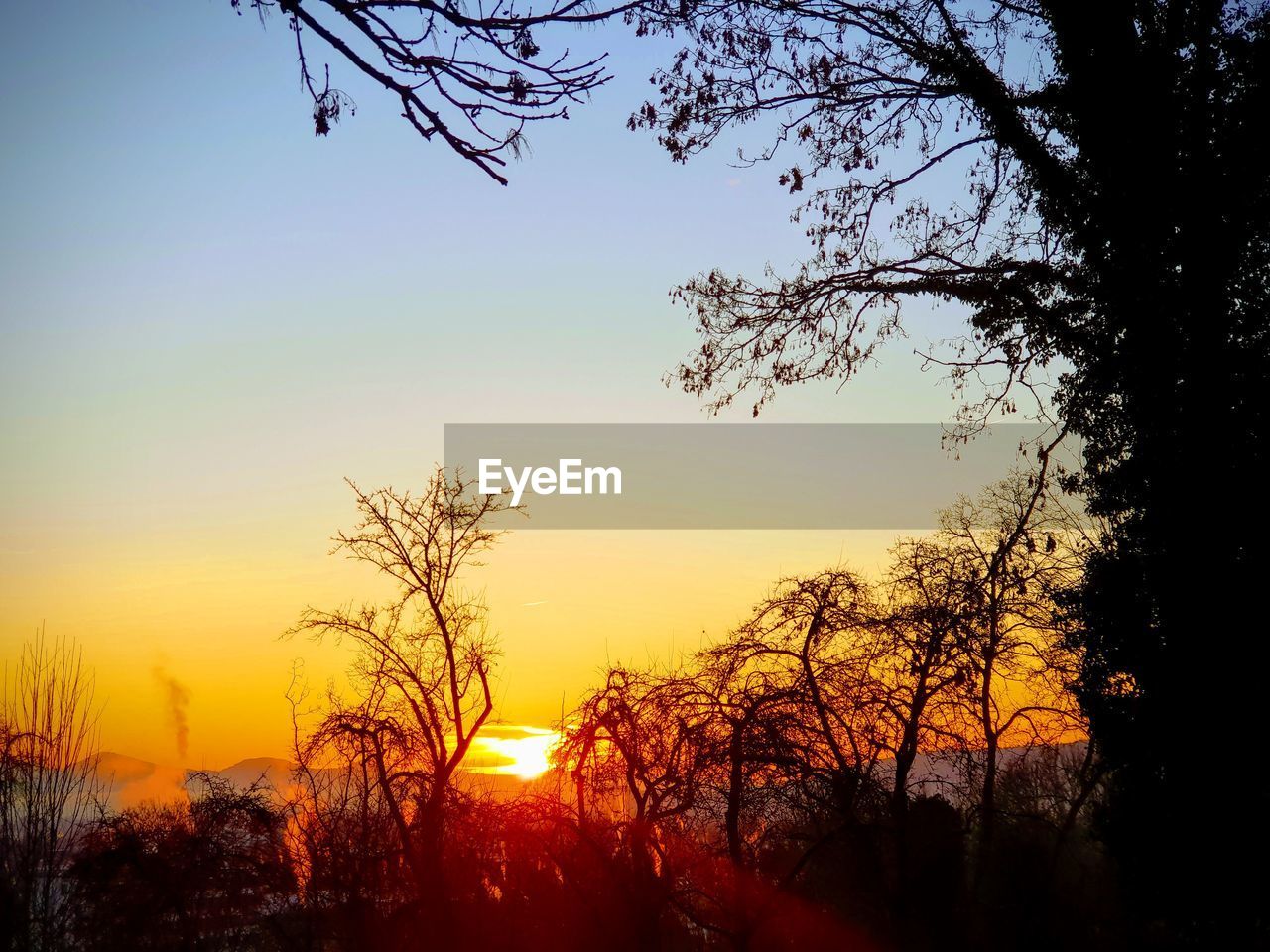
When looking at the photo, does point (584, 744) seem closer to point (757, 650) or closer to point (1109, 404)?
point (757, 650)

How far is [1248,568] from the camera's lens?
12859 mm

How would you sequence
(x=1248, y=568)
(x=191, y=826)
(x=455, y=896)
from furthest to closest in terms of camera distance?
(x=191, y=826)
(x=455, y=896)
(x=1248, y=568)

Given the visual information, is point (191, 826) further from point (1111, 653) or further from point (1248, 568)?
point (1248, 568)

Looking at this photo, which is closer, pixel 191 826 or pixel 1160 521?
pixel 1160 521

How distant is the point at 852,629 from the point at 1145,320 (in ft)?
22.6

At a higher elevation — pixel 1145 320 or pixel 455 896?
pixel 1145 320

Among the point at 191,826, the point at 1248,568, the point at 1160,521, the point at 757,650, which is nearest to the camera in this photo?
the point at 1248,568

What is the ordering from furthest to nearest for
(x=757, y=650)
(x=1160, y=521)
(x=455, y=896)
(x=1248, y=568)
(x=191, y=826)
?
(x=191, y=826) → (x=455, y=896) → (x=757, y=650) → (x=1160, y=521) → (x=1248, y=568)

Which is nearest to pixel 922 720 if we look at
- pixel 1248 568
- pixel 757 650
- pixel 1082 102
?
pixel 757 650

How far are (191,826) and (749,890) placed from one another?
1263 centimetres

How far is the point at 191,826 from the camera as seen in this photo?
69.7ft

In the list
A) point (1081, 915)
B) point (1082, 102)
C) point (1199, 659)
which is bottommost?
point (1081, 915)

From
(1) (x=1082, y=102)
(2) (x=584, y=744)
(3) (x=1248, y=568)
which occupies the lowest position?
(2) (x=584, y=744)

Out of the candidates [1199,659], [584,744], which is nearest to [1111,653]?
[1199,659]
